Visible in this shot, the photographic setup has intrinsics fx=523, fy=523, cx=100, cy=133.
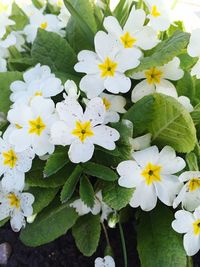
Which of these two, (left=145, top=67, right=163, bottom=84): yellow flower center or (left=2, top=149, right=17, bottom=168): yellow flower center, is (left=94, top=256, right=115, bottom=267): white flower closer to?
(left=2, top=149, right=17, bottom=168): yellow flower center

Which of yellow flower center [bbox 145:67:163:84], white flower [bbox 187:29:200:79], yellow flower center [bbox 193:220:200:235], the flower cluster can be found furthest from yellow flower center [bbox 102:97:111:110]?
yellow flower center [bbox 193:220:200:235]

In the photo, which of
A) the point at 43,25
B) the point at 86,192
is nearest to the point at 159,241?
the point at 86,192

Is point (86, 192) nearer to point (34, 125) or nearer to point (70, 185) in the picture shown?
point (70, 185)

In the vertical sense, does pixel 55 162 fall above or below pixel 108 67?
below

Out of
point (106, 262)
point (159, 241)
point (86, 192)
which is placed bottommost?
point (106, 262)

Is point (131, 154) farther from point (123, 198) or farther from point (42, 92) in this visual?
point (42, 92)

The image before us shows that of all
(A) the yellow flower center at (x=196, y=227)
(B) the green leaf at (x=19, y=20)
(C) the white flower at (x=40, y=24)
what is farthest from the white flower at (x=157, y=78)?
(B) the green leaf at (x=19, y=20)
